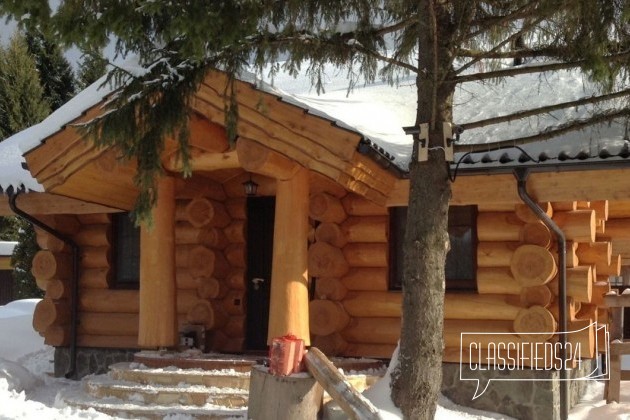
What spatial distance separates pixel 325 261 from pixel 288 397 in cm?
341

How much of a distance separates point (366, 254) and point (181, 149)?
393 cm

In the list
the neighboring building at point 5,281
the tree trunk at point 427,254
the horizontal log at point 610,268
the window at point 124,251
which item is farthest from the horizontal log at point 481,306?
the neighboring building at point 5,281

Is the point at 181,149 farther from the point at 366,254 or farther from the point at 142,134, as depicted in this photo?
the point at 366,254

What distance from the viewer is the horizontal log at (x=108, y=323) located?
13.0 metres

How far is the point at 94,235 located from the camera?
43.9 ft

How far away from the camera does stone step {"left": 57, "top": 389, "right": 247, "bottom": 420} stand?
352 inches

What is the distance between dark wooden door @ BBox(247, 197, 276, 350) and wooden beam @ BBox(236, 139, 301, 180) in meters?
2.50

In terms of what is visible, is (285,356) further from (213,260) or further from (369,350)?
(213,260)

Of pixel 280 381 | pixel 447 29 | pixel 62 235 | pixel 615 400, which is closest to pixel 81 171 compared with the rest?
pixel 62 235

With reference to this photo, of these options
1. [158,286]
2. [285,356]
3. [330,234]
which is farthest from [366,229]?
[285,356]

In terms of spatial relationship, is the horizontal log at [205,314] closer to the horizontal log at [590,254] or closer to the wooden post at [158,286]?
the wooden post at [158,286]

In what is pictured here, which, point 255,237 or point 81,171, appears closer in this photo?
point 81,171

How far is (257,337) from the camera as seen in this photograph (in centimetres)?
1256

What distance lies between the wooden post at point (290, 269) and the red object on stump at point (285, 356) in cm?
173
